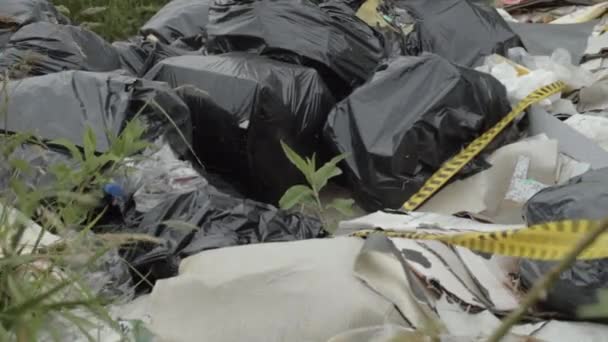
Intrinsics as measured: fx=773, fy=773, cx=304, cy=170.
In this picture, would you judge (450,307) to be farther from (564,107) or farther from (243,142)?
(564,107)

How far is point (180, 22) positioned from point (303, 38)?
2.79 ft

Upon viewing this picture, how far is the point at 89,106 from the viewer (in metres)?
1.89

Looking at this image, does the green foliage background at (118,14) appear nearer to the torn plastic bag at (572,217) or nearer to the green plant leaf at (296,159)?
the green plant leaf at (296,159)

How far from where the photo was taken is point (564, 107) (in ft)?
7.72

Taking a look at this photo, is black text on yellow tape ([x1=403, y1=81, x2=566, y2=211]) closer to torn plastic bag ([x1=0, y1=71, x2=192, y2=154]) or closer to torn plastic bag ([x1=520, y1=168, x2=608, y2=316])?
torn plastic bag ([x1=520, y1=168, x2=608, y2=316])

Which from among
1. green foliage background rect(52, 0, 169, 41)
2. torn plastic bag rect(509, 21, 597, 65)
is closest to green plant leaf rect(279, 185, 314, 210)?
torn plastic bag rect(509, 21, 597, 65)

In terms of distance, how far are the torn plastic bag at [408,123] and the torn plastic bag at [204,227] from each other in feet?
0.88

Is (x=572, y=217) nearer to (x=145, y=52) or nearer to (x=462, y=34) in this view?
(x=462, y=34)

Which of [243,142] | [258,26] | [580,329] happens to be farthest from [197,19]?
[580,329]

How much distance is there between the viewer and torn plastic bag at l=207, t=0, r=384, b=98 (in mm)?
2324

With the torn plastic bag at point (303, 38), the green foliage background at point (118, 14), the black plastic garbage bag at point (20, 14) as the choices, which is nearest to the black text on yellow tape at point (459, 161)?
the torn plastic bag at point (303, 38)

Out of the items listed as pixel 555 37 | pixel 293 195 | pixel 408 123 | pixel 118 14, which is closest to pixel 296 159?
pixel 293 195

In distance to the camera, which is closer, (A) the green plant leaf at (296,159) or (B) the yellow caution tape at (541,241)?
(B) the yellow caution tape at (541,241)

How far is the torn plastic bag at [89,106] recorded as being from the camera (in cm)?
182
